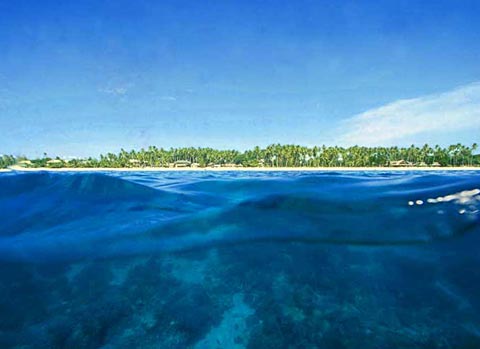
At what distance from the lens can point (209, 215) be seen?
6168 mm

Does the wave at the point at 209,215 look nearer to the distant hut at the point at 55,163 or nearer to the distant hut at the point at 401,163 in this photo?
the distant hut at the point at 401,163

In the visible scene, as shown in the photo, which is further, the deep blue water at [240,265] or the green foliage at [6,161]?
the green foliage at [6,161]

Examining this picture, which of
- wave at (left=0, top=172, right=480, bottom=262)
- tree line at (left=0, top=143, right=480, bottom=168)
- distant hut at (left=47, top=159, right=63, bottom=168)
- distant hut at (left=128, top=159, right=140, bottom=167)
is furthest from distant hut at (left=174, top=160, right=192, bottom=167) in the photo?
wave at (left=0, top=172, right=480, bottom=262)

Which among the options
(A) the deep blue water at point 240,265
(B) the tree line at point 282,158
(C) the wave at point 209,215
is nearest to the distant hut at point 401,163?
(B) the tree line at point 282,158

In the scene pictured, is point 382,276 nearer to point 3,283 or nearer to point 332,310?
point 332,310

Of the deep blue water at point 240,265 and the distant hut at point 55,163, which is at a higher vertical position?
the distant hut at point 55,163

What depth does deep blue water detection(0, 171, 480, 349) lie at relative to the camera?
3.24 meters

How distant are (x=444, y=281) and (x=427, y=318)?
1.11 meters

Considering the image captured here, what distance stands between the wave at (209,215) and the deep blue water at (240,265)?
0.04m

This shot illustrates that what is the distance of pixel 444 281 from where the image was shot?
13.4ft

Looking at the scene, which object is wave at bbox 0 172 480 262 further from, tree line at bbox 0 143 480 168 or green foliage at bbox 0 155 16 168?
green foliage at bbox 0 155 16 168

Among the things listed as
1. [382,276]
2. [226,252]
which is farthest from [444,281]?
[226,252]

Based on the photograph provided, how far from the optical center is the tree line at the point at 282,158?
255 feet

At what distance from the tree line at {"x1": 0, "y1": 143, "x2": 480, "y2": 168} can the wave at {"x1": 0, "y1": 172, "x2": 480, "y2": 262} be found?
262ft
